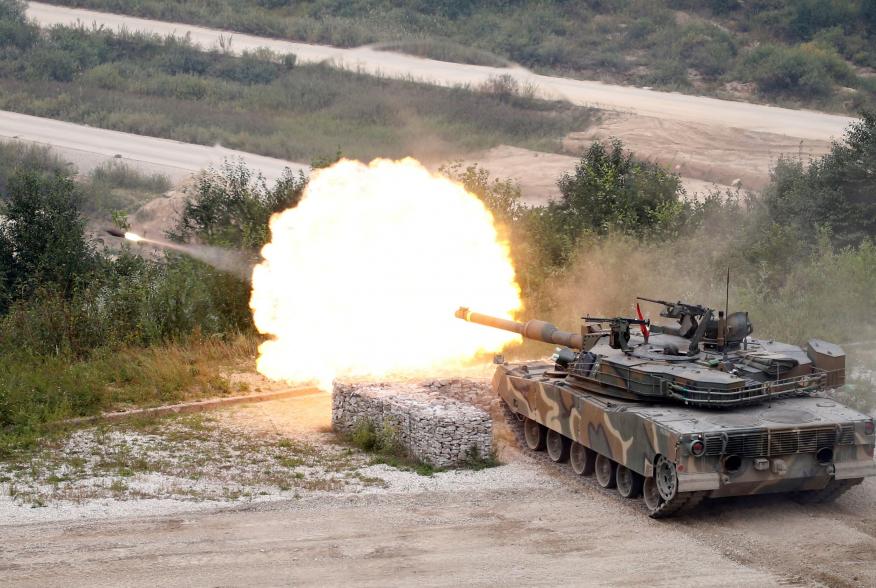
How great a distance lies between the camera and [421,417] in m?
19.5

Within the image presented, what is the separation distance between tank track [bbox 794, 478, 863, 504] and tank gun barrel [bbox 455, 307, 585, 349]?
3.99 metres

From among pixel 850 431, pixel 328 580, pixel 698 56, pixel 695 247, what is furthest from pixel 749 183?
pixel 328 580

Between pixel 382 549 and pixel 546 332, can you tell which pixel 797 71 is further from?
pixel 382 549

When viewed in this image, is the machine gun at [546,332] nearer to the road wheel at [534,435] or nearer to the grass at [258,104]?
the road wheel at [534,435]

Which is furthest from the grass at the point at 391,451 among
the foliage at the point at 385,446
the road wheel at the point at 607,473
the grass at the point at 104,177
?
the grass at the point at 104,177

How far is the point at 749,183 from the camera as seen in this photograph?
42375 millimetres

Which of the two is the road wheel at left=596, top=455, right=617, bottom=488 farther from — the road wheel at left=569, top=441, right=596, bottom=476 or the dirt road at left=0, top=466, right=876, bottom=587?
the dirt road at left=0, top=466, right=876, bottom=587

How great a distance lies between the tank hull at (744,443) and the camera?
16406 mm

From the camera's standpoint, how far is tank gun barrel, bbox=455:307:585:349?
20.0m

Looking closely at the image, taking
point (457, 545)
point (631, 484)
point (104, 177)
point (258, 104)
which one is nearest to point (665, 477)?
point (631, 484)

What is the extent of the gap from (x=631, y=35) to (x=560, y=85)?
24.0 ft

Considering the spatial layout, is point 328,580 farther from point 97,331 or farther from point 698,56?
point 698,56

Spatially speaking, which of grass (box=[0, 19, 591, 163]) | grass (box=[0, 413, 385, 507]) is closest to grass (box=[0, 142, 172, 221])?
grass (box=[0, 19, 591, 163])

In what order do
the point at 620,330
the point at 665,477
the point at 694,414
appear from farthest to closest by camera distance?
the point at 620,330, the point at 694,414, the point at 665,477
